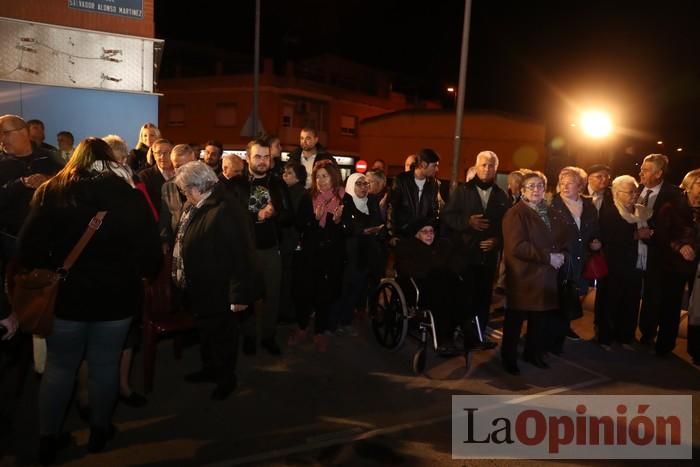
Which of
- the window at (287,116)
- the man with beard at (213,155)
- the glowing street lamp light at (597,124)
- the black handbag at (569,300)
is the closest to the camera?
the black handbag at (569,300)

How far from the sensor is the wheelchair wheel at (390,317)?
18.2 feet

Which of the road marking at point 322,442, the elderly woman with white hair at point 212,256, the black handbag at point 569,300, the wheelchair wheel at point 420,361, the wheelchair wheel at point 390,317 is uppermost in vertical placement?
the elderly woman with white hair at point 212,256

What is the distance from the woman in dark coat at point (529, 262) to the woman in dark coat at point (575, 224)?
0.49m

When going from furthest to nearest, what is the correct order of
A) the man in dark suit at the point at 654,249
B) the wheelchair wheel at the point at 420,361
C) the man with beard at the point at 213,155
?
the man with beard at the point at 213,155, the man in dark suit at the point at 654,249, the wheelchair wheel at the point at 420,361

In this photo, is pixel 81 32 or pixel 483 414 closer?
pixel 483 414

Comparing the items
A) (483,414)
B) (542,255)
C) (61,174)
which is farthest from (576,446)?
(61,174)

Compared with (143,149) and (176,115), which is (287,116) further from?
(143,149)

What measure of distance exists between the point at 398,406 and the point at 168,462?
1.80m

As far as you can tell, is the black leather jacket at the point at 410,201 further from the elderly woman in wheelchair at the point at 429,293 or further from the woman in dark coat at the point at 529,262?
the woman in dark coat at the point at 529,262

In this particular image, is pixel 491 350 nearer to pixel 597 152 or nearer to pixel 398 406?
pixel 398 406

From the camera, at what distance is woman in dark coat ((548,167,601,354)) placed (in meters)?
5.87

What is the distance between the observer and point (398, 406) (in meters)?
4.53

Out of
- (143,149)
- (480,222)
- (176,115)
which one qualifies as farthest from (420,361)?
(176,115)

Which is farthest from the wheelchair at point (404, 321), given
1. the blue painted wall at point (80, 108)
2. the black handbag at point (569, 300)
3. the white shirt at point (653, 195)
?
the blue painted wall at point (80, 108)
